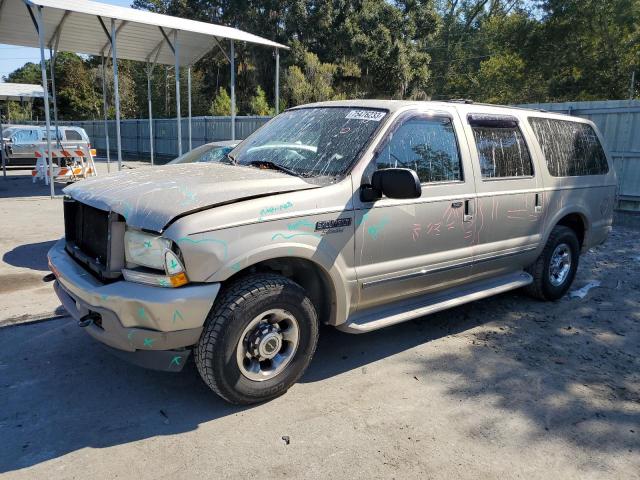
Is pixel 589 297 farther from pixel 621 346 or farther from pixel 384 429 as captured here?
pixel 384 429

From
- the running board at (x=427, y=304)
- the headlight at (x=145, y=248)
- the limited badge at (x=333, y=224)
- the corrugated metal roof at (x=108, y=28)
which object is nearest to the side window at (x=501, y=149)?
the running board at (x=427, y=304)

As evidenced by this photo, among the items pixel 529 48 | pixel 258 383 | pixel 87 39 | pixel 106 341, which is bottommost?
pixel 258 383

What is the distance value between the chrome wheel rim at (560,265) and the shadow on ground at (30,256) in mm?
5867

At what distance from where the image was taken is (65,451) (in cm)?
288

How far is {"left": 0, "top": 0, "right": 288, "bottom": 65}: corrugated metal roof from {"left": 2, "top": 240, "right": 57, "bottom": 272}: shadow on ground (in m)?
5.83

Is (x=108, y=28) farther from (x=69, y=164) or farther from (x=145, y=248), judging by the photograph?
(x=145, y=248)

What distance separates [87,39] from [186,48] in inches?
120

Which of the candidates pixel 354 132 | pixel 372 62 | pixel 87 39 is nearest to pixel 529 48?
pixel 372 62

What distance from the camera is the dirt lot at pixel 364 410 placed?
2834 millimetres

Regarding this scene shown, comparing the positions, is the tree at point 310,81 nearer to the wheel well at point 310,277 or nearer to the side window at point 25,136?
the side window at point 25,136

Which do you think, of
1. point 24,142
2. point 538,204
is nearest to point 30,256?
point 538,204

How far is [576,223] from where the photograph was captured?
5.77 metres

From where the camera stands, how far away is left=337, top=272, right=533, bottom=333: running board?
3.76 metres

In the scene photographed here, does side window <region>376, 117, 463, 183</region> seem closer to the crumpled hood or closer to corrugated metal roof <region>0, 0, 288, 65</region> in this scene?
the crumpled hood
